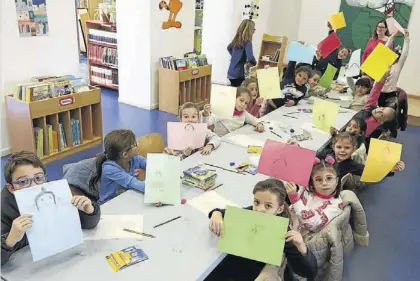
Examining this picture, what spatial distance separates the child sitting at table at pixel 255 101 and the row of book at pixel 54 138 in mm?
1858

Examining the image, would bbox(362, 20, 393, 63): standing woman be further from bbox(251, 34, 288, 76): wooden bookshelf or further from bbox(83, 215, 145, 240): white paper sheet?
bbox(83, 215, 145, 240): white paper sheet

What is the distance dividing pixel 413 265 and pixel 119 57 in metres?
4.53

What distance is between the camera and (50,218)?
1.42 meters

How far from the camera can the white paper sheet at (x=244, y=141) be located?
2921 millimetres

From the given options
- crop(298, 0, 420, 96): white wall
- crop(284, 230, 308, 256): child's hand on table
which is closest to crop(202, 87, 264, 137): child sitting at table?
crop(284, 230, 308, 256): child's hand on table

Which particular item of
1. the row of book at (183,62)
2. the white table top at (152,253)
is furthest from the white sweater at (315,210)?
the row of book at (183,62)

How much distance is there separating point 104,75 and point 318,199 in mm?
5227

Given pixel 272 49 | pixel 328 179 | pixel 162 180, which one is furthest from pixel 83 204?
pixel 272 49

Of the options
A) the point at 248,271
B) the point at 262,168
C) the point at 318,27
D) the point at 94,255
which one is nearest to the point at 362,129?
the point at 262,168

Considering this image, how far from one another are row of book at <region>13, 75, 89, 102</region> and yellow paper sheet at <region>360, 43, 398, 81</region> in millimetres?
2921

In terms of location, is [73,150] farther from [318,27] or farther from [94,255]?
[318,27]

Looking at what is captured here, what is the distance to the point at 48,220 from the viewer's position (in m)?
1.42

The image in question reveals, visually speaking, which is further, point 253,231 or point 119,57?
point 119,57

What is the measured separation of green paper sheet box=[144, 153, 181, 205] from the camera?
1.96 m
